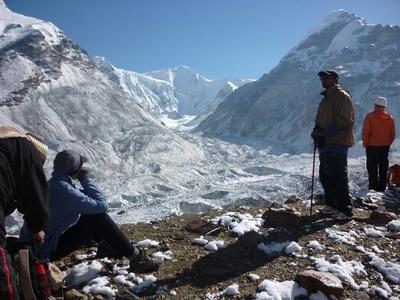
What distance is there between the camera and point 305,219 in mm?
5688

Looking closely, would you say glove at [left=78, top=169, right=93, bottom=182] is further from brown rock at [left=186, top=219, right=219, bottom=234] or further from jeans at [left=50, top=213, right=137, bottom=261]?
brown rock at [left=186, top=219, right=219, bottom=234]

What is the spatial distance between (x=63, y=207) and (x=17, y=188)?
120 centimetres

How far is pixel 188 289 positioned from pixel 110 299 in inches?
34.0

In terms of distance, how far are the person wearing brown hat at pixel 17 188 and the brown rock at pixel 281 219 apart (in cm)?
394

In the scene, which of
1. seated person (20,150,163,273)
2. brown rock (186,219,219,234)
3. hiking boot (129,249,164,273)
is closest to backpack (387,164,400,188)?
brown rock (186,219,219,234)

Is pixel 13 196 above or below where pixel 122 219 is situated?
above

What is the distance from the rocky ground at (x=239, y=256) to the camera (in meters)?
3.64

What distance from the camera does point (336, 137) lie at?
550cm

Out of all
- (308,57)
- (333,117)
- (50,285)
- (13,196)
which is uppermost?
(308,57)

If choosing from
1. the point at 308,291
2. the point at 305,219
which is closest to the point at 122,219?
the point at 305,219

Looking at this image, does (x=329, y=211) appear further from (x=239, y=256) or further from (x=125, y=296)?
(x=125, y=296)

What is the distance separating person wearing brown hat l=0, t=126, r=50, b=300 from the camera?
7.09 feet

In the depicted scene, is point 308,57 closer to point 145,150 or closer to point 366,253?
point 145,150

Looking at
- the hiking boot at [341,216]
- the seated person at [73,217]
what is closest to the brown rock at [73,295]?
the seated person at [73,217]
